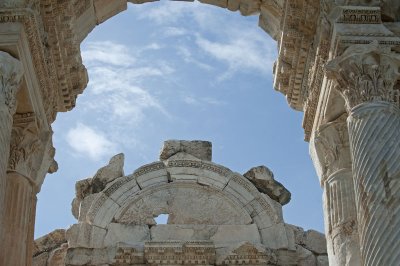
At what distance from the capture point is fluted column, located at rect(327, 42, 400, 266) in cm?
968

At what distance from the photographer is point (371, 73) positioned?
11.2 meters

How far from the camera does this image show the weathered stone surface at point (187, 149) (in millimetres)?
18344

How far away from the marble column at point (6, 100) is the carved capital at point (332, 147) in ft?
14.3

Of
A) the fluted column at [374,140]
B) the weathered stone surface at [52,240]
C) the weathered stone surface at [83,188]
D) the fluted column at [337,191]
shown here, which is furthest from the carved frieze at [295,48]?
the weathered stone surface at [52,240]

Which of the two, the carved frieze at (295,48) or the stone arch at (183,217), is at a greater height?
the carved frieze at (295,48)

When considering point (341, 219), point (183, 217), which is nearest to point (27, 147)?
point (341, 219)

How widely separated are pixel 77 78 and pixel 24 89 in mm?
1939

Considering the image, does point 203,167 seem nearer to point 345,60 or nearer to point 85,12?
point 85,12

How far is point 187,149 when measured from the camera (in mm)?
18391

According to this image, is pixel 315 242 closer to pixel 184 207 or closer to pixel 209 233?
pixel 209 233

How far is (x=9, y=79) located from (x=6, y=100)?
12.8 inches

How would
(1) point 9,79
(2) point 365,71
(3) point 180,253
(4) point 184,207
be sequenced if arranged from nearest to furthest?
1. (1) point 9,79
2. (2) point 365,71
3. (3) point 180,253
4. (4) point 184,207

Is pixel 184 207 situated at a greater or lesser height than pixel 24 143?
greater

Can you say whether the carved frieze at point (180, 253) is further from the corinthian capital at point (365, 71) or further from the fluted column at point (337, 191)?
the corinthian capital at point (365, 71)
